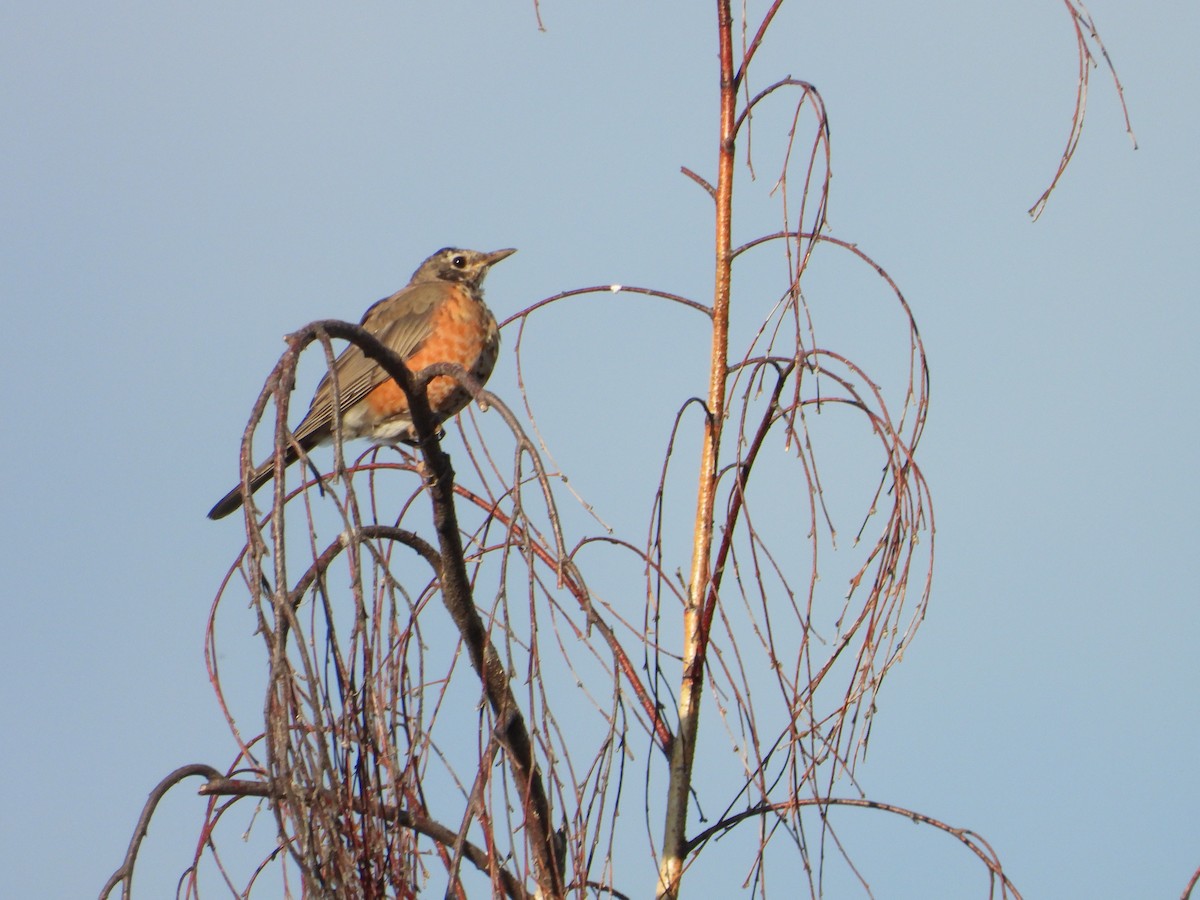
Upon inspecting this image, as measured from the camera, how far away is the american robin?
6.08 metres

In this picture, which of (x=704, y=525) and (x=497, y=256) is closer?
(x=704, y=525)

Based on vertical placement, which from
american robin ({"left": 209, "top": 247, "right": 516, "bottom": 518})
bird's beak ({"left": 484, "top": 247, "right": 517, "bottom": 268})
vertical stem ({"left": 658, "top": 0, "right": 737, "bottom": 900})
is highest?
bird's beak ({"left": 484, "top": 247, "right": 517, "bottom": 268})

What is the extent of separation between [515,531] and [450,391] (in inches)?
119

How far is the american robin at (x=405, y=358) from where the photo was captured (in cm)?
608

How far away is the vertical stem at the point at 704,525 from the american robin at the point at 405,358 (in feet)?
6.75

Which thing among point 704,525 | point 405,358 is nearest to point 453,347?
point 405,358

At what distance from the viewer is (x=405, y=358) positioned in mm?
6402

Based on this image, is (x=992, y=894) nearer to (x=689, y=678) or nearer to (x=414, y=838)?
(x=689, y=678)

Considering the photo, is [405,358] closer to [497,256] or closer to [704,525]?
[497,256]

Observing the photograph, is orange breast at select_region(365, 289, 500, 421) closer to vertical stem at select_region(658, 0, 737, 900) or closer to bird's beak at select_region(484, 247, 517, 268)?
bird's beak at select_region(484, 247, 517, 268)

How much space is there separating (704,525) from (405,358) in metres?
2.98

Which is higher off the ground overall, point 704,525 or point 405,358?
point 405,358

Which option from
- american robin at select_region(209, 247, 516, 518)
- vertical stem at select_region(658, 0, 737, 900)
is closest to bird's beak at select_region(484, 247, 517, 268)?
american robin at select_region(209, 247, 516, 518)

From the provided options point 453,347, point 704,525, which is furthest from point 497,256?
point 704,525
